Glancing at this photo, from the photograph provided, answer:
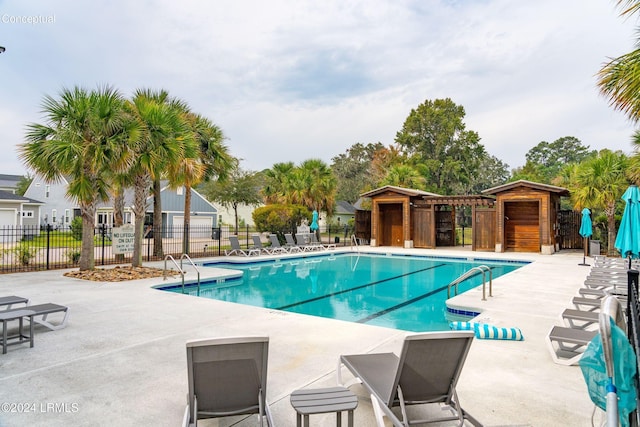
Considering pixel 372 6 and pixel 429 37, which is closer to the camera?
pixel 372 6

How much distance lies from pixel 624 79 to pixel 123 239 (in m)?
12.4

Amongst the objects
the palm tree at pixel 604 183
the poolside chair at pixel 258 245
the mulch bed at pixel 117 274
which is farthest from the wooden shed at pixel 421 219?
the mulch bed at pixel 117 274

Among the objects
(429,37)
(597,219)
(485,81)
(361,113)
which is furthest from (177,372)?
(361,113)

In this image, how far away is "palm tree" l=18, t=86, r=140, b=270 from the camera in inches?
408

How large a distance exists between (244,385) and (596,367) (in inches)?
84.6

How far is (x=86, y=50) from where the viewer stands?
12.2 meters

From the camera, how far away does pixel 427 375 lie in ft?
9.99

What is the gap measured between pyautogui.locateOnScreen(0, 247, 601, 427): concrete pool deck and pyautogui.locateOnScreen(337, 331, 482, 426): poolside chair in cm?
33

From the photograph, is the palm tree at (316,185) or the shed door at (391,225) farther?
the shed door at (391,225)

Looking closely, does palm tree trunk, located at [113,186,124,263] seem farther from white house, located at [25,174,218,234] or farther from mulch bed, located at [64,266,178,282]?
white house, located at [25,174,218,234]

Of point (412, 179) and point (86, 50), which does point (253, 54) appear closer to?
point (86, 50)

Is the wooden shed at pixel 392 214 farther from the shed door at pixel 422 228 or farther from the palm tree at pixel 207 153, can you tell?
the palm tree at pixel 207 153

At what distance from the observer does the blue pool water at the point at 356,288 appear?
28.3 ft

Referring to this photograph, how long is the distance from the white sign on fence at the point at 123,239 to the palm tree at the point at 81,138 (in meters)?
1.39
